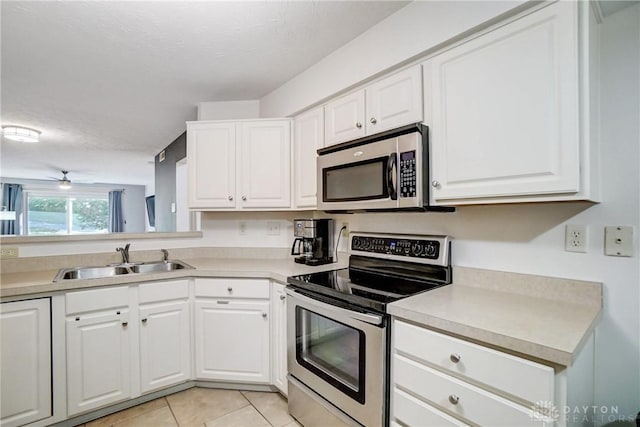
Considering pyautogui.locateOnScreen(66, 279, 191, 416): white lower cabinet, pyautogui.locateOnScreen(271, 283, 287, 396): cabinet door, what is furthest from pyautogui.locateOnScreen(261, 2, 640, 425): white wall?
pyautogui.locateOnScreen(66, 279, 191, 416): white lower cabinet

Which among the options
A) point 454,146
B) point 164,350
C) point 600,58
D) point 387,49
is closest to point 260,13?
point 387,49

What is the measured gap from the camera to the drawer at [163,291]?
6.35 ft

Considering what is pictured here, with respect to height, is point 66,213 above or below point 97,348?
above

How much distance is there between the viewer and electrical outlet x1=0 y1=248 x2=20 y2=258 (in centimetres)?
194

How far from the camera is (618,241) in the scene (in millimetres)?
1177

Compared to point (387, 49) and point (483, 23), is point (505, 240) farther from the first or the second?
point (387, 49)

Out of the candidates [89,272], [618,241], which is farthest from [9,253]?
[618,241]

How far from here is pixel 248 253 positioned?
2672 millimetres

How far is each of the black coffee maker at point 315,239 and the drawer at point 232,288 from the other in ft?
1.28

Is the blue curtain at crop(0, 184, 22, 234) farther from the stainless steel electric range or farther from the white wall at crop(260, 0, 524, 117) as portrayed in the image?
the stainless steel electric range

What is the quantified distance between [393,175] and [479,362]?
2.84ft

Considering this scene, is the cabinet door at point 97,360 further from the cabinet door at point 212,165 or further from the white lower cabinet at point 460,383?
the white lower cabinet at point 460,383

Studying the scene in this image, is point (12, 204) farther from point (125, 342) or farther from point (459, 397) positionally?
point (459, 397)

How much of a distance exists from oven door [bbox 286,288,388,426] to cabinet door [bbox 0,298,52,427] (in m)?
1.33
